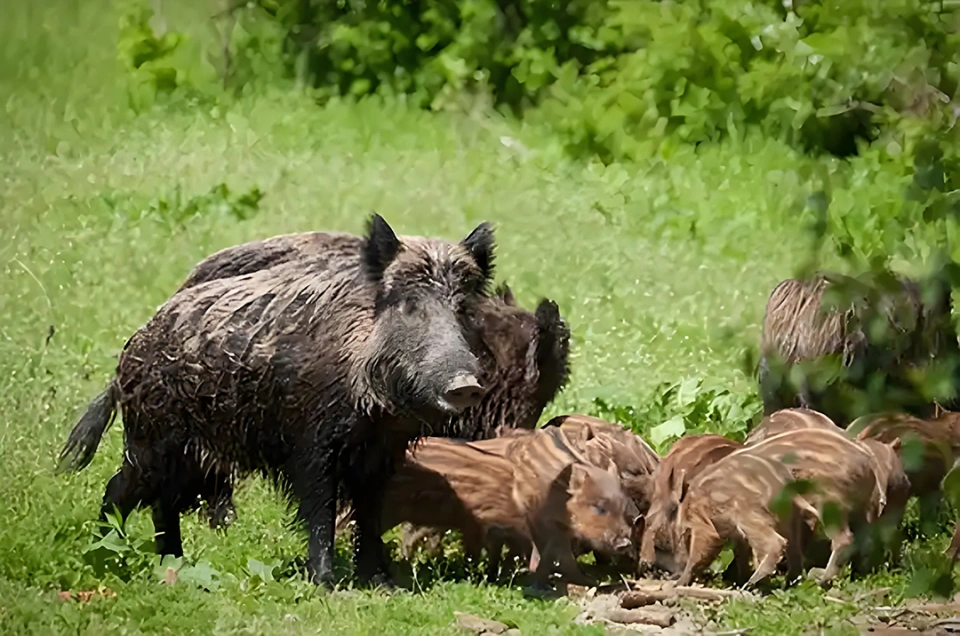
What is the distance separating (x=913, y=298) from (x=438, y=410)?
985 millimetres

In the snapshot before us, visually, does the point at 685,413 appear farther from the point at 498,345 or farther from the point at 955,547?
the point at 955,547

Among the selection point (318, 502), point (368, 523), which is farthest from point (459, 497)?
point (318, 502)

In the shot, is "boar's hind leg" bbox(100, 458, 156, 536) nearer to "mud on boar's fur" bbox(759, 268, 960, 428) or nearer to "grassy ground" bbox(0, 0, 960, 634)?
"grassy ground" bbox(0, 0, 960, 634)


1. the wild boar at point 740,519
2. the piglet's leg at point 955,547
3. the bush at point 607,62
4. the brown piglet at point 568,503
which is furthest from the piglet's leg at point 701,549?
the bush at point 607,62

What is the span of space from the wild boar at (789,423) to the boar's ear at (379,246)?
99 cm

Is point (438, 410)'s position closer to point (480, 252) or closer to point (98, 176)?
point (480, 252)

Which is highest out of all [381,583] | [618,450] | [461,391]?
[461,391]

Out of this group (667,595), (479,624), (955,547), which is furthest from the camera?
(667,595)

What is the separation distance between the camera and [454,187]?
329 cm

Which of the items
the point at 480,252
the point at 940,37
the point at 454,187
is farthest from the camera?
the point at 454,187

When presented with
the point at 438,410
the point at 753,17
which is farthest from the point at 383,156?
the point at 753,17

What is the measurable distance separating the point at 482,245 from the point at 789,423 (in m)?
0.86

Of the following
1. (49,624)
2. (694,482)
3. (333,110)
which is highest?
(333,110)

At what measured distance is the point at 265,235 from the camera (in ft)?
10.9
